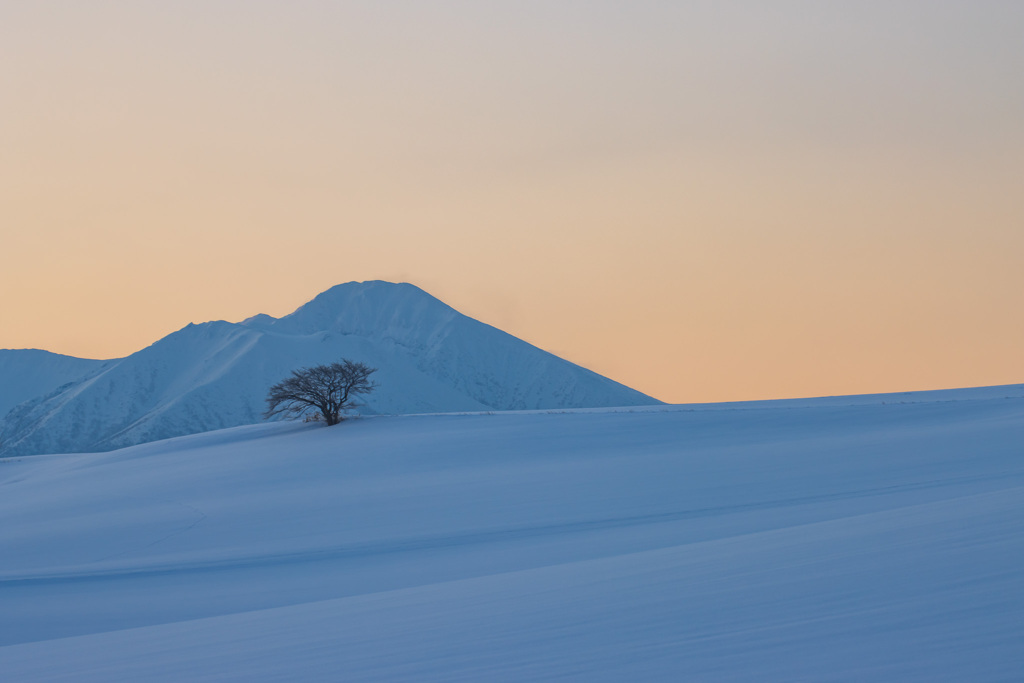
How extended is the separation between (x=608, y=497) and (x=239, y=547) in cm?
925

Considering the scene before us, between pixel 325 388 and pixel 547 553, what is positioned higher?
pixel 325 388

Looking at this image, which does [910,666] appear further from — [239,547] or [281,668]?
[239,547]

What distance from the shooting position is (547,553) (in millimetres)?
16547

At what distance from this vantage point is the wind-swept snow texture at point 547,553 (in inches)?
293

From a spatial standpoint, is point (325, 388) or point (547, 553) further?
point (325, 388)

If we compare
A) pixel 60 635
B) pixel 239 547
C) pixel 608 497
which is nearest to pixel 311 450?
pixel 239 547

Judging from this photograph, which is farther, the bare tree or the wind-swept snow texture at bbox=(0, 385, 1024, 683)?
the bare tree

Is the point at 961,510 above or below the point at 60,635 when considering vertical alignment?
above

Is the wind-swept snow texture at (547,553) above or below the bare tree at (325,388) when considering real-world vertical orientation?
below

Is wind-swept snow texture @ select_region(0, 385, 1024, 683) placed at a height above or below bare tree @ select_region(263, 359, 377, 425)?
below

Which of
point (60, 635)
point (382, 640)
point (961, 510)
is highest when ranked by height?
point (961, 510)

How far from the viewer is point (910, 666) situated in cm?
626

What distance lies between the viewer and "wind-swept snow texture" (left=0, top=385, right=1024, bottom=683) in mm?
7441

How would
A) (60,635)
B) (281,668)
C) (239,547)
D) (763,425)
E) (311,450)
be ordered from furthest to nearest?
(311,450)
(763,425)
(239,547)
(60,635)
(281,668)
